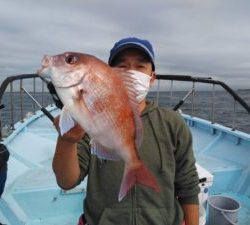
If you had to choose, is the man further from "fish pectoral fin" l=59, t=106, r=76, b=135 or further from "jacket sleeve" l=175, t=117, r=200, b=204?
"fish pectoral fin" l=59, t=106, r=76, b=135

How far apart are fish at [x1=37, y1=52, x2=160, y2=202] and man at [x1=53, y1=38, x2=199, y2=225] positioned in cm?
41

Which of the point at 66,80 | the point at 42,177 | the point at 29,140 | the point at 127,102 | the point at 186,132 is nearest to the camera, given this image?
the point at 66,80

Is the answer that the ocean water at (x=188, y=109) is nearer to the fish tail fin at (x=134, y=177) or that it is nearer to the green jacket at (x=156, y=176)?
the green jacket at (x=156, y=176)

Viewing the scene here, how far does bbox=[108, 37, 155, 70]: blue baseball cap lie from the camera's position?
202 cm

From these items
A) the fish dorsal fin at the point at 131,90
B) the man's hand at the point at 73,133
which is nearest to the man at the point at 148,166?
the man's hand at the point at 73,133

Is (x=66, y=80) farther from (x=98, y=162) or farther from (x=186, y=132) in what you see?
(x=186, y=132)

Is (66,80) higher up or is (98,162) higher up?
(66,80)

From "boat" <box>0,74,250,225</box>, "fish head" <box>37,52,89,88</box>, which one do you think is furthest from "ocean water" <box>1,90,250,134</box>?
"fish head" <box>37,52,89,88</box>

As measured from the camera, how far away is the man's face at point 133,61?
2.04m

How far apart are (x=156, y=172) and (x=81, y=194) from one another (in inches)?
87.1

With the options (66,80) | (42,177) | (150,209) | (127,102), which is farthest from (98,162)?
(42,177)

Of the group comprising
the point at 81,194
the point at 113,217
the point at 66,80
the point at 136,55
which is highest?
the point at 136,55

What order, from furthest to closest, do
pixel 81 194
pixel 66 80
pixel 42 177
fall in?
pixel 42 177, pixel 81 194, pixel 66 80

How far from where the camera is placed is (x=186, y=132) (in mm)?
2154
